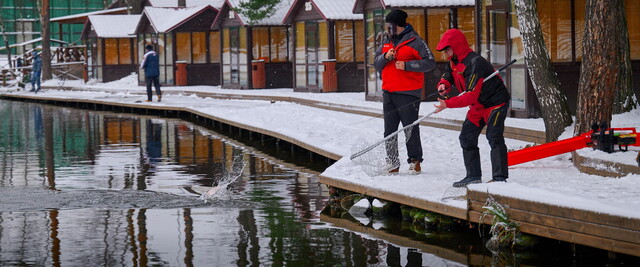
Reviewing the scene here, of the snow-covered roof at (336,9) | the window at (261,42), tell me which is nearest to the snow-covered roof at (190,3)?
Answer: the window at (261,42)

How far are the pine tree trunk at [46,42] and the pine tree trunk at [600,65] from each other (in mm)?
42924

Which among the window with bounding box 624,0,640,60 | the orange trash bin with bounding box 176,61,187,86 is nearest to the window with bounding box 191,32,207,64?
the orange trash bin with bounding box 176,61,187,86

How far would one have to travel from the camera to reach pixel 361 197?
11570mm

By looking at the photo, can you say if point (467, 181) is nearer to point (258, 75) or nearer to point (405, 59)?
point (405, 59)

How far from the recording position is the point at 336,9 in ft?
106

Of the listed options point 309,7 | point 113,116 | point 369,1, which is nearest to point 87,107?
point 113,116

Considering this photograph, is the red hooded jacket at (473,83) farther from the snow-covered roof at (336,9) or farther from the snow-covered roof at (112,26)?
the snow-covered roof at (112,26)

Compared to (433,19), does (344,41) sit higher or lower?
lower

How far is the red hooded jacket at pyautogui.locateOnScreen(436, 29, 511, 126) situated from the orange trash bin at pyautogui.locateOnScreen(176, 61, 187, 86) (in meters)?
33.8

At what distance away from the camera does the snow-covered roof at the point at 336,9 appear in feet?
105

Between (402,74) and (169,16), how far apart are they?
34.4m

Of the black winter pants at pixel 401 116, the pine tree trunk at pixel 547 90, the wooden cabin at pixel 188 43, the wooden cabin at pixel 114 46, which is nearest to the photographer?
the black winter pants at pixel 401 116

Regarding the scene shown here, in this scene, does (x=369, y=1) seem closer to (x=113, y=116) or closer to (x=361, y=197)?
(x=113, y=116)

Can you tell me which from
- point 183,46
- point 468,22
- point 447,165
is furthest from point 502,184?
point 183,46
